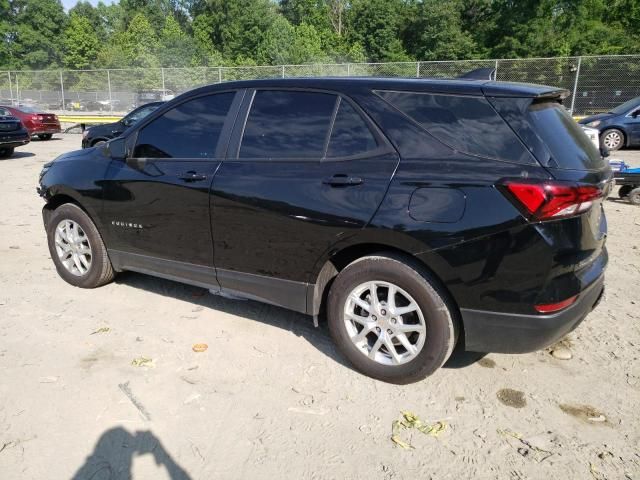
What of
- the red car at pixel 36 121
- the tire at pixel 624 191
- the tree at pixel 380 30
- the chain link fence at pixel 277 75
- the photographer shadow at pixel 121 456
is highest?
the tree at pixel 380 30

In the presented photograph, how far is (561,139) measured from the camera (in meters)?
2.93

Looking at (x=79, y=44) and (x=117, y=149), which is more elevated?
(x=79, y=44)

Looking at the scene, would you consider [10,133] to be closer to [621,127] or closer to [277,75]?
[277,75]

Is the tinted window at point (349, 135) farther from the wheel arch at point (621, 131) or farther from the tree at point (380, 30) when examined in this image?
the tree at point (380, 30)

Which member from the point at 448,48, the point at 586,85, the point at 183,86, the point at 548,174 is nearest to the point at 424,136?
the point at 548,174

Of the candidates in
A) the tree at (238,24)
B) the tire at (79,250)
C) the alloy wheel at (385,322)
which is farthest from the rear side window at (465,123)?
the tree at (238,24)

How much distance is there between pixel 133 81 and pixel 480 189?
28.9 meters

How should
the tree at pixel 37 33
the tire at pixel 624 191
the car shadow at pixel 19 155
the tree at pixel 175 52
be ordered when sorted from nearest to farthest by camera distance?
the tire at pixel 624 191 < the car shadow at pixel 19 155 < the tree at pixel 175 52 < the tree at pixel 37 33

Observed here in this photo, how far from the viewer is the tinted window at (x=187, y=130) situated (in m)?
3.83

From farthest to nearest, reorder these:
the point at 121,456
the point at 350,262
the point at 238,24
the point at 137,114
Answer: the point at 238,24
the point at 137,114
the point at 350,262
the point at 121,456

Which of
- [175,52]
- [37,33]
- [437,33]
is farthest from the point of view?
[37,33]

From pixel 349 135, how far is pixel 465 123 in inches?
27.5

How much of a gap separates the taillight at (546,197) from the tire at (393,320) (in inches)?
25.6

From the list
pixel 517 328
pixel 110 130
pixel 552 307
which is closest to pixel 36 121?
pixel 110 130
